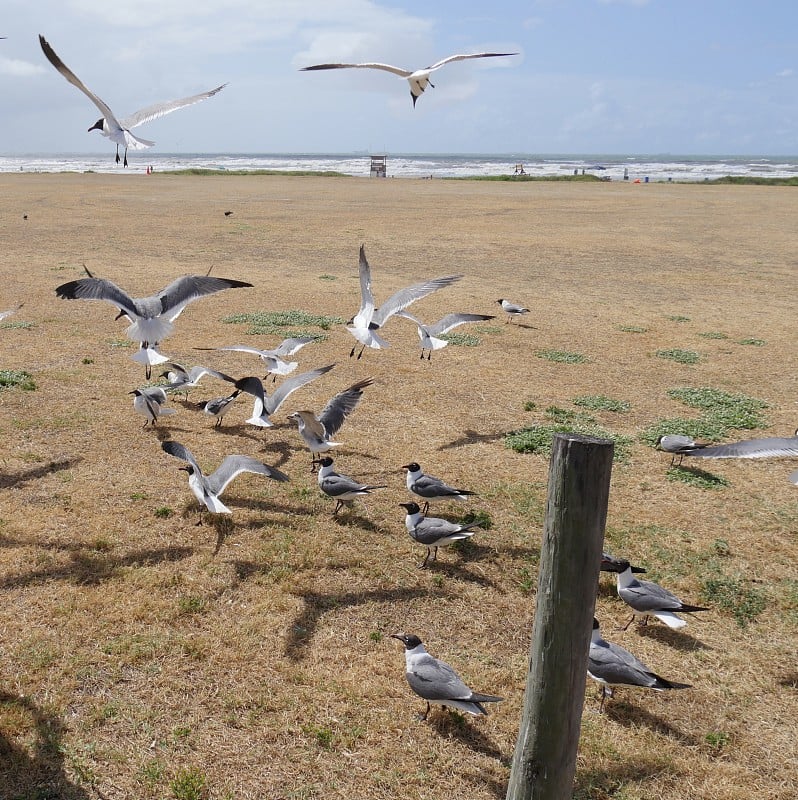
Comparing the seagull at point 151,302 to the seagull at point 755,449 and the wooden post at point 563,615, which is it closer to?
the seagull at point 755,449

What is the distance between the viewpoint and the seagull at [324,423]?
7.36 metres

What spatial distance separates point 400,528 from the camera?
21.7 feet

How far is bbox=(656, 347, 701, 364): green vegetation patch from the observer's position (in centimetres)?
1218

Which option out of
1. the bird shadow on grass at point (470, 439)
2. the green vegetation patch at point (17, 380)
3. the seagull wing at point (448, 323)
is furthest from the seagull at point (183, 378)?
the seagull wing at point (448, 323)

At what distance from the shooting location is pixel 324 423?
7547 millimetres

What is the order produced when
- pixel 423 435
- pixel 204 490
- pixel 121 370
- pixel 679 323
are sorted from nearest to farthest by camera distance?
pixel 204 490 < pixel 423 435 < pixel 121 370 < pixel 679 323

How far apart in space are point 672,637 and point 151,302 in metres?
6.22

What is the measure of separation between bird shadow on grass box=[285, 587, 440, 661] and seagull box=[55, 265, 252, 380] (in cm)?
357

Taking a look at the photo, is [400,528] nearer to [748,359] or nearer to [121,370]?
[121,370]

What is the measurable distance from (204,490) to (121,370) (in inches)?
191

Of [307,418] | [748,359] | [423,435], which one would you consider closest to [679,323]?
[748,359]

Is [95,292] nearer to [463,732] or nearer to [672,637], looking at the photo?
[463,732]

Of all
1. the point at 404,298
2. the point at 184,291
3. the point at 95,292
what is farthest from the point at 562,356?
the point at 95,292

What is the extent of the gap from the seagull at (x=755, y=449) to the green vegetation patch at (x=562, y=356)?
6.29 meters
